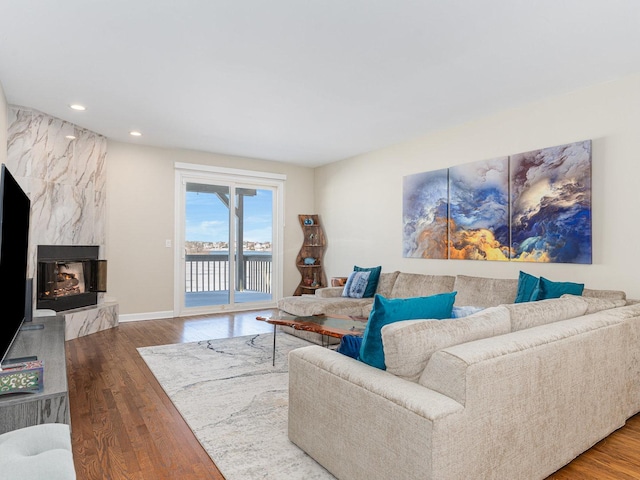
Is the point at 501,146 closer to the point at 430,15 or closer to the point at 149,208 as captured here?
the point at 430,15

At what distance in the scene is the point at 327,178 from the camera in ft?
23.4

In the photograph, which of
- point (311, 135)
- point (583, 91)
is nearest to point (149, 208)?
point (311, 135)

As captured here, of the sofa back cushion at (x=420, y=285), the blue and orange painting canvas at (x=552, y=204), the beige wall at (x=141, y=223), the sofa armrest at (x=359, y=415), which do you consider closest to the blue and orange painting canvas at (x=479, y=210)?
the blue and orange painting canvas at (x=552, y=204)

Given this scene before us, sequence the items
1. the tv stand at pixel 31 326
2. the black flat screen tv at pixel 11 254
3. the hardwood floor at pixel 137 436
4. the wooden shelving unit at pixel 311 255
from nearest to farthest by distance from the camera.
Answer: the black flat screen tv at pixel 11 254, the hardwood floor at pixel 137 436, the tv stand at pixel 31 326, the wooden shelving unit at pixel 311 255

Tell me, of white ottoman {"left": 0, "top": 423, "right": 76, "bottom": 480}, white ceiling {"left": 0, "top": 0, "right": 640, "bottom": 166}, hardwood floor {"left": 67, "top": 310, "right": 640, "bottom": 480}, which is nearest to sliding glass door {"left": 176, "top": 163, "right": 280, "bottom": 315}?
white ceiling {"left": 0, "top": 0, "right": 640, "bottom": 166}

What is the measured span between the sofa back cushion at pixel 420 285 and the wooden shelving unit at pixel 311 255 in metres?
2.26

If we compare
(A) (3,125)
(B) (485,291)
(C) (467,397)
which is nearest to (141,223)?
(A) (3,125)

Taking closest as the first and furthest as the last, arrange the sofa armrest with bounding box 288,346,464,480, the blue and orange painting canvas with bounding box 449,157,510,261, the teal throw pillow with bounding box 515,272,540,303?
the sofa armrest with bounding box 288,346,464,480 < the teal throw pillow with bounding box 515,272,540,303 < the blue and orange painting canvas with bounding box 449,157,510,261

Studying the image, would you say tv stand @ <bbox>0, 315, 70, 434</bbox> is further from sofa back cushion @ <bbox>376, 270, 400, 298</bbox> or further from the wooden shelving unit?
the wooden shelving unit

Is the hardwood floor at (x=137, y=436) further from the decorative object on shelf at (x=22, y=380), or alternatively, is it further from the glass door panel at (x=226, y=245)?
the glass door panel at (x=226, y=245)

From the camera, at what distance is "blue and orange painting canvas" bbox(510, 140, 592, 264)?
11.8 feet

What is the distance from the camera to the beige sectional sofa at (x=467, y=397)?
1.46 m

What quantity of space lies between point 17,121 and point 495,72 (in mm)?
4792

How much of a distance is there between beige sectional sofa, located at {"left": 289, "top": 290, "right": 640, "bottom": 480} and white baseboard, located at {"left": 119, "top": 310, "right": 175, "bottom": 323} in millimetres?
4338
